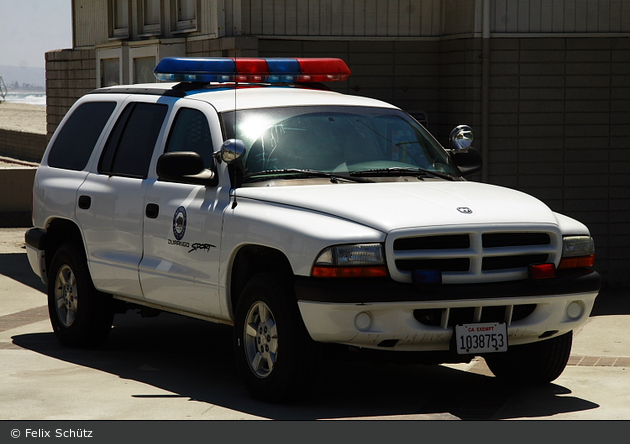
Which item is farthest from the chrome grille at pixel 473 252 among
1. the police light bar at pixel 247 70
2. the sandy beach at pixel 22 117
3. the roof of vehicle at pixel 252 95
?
the sandy beach at pixel 22 117

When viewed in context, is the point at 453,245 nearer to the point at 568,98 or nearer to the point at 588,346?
the point at 588,346

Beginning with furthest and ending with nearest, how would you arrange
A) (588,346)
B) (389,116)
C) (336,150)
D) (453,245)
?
(588,346) → (389,116) → (336,150) → (453,245)

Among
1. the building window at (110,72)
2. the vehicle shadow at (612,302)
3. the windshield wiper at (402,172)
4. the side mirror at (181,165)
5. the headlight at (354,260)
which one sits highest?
the building window at (110,72)

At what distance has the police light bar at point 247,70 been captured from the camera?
7684mm

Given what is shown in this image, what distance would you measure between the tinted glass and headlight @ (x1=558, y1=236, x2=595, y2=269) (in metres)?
2.25

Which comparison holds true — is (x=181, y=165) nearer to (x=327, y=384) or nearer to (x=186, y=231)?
(x=186, y=231)

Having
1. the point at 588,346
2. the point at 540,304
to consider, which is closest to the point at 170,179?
the point at 540,304

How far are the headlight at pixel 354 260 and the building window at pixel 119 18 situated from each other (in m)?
9.20

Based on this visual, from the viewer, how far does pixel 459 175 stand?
7.30 metres

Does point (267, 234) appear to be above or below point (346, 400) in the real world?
above

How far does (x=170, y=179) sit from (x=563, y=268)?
2.57m

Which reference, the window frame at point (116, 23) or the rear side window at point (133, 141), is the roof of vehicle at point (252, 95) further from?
the window frame at point (116, 23)

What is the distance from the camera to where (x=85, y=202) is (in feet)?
25.9

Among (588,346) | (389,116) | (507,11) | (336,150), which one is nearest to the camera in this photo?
(336,150)
